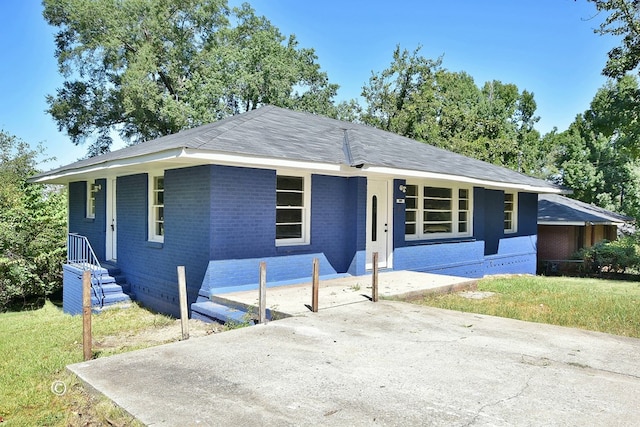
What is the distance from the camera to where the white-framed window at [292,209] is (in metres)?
10.0

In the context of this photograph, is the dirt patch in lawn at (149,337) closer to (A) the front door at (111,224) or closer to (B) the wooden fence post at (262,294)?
(B) the wooden fence post at (262,294)

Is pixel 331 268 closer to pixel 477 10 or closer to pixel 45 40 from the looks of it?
pixel 477 10

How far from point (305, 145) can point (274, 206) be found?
167cm

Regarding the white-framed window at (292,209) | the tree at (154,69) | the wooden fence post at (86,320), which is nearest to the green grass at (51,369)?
the wooden fence post at (86,320)

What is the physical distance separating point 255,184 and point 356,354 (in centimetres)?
488

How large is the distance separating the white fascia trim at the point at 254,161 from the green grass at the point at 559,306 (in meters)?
3.29

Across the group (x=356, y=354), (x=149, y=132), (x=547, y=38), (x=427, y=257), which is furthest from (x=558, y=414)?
(x=149, y=132)

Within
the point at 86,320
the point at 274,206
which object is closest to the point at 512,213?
the point at 274,206

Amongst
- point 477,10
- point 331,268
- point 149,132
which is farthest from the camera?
point 149,132

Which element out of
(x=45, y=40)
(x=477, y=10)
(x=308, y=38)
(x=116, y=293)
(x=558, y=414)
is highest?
(x=308, y=38)

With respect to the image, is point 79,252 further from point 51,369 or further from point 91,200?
point 51,369

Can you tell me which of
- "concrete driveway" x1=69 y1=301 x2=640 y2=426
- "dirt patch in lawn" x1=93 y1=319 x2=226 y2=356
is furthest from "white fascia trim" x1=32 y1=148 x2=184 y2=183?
"concrete driveway" x1=69 y1=301 x2=640 y2=426

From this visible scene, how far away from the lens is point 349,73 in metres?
32.2

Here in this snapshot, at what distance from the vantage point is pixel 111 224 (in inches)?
518
